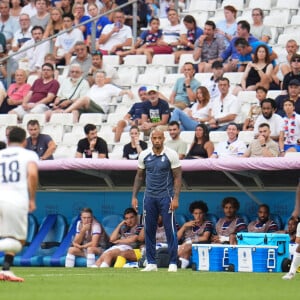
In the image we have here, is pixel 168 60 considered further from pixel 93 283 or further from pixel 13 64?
pixel 93 283

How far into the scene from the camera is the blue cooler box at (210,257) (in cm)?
1881

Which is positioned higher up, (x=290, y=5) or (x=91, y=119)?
(x=290, y=5)

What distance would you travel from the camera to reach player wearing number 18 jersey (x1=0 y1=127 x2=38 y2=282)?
13.4 metres

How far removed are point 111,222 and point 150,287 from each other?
28.1ft

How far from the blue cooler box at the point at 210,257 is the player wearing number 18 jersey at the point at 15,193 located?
19.1 feet

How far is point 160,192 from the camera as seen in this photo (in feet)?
58.0

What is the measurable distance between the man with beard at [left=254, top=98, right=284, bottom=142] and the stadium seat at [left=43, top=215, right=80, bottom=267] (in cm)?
393

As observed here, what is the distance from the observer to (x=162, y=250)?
19.8 metres

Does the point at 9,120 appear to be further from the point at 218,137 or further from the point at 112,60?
the point at 218,137

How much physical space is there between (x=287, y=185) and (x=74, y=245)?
12.4ft

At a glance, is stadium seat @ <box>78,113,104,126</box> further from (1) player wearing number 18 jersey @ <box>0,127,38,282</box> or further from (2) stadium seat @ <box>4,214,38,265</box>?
(1) player wearing number 18 jersey @ <box>0,127,38,282</box>

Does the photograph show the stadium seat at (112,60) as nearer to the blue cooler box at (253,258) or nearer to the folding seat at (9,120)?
the folding seat at (9,120)

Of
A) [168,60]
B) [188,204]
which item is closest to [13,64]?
[168,60]

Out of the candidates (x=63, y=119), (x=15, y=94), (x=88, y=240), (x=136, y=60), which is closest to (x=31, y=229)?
(x=88, y=240)
